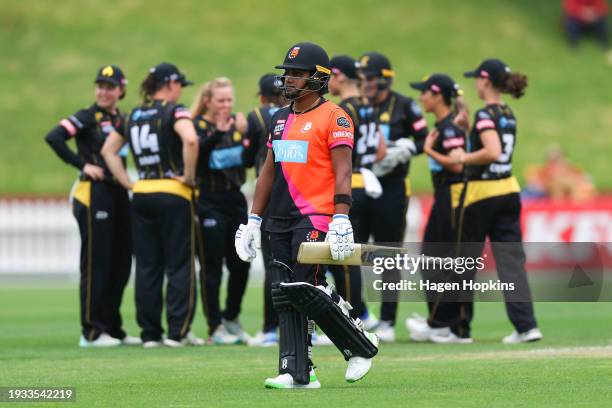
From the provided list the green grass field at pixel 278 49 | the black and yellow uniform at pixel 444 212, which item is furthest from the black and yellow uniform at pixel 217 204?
the green grass field at pixel 278 49

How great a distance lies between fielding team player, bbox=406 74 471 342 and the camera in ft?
42.0

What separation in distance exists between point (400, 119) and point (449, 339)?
235 cm

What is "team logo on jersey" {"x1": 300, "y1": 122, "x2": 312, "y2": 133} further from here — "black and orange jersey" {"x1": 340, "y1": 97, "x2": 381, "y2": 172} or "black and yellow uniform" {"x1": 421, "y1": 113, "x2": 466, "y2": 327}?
"black and yellow uniform" {"x1": 421, "y1": 113, "x2": 466, "y2": 327}

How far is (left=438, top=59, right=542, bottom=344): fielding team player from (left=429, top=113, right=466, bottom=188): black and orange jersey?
0.40ft

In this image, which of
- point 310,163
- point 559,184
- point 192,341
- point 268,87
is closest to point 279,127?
point 310,163

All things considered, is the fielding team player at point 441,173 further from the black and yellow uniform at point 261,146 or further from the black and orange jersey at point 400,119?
the black and yellow uniform at point 261,146

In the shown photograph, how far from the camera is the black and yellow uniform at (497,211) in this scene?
12.4 metres

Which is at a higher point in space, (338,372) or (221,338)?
(338,372)

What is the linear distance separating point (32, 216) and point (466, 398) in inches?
750

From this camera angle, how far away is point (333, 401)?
8.03 metres

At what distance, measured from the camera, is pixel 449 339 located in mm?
12781

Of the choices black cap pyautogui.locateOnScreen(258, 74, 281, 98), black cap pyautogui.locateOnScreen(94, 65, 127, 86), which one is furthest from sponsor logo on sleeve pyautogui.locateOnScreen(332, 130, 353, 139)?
black cap pyautogui.locateOnScreen(94, 65, 127, 86)

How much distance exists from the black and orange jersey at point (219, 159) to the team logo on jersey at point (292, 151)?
154 inches

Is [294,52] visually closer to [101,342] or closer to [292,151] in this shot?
[292,151]
